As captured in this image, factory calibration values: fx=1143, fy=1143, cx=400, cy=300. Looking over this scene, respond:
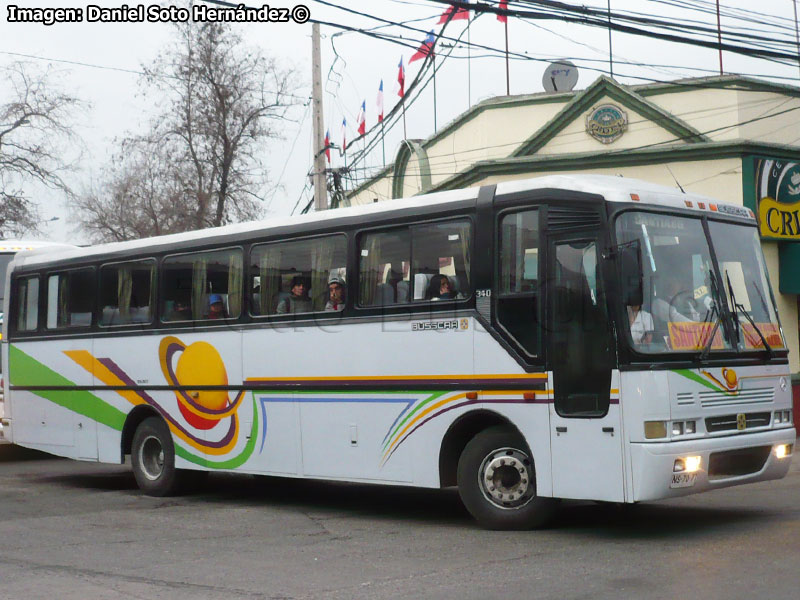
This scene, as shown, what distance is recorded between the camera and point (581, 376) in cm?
969

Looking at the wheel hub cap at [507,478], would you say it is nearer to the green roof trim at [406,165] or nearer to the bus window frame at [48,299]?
the bus window frame at [48,299]

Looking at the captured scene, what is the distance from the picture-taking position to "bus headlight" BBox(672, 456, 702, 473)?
9.33 metres

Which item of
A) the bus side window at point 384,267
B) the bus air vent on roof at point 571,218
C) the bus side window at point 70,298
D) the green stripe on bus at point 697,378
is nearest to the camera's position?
the green stripe on bus at point 697,378

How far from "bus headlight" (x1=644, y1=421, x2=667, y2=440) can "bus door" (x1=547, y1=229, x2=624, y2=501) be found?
0.22 meters

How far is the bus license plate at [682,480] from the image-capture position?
30.6ft

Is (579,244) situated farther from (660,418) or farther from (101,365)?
(101,365)

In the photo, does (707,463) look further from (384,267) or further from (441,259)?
(384,267)

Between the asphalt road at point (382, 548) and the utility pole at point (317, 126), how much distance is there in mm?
10325

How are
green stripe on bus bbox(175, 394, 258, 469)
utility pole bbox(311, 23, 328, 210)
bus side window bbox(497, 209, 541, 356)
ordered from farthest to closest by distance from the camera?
utility pole bbox(311, 23, 328, 210), green stripe on bus bbox(175, 394, 258, 469), bus side window bbox(497, 209, 541, 356)

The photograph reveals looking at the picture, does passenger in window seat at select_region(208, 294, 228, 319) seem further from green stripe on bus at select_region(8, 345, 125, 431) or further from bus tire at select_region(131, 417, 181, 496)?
green stripe on bus at select_region(8, 345, 125, 431)

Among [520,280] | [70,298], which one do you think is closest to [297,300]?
[520,280]

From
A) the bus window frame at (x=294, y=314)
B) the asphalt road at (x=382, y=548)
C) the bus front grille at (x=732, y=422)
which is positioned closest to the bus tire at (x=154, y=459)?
the asphalt road at (x=382, y=548)

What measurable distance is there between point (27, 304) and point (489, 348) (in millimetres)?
8364

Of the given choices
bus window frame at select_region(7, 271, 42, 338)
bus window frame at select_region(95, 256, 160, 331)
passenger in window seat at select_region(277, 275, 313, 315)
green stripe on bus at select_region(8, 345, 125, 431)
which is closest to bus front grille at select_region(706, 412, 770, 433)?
passenger in window seat at select_region(277, 275, 313, 315)
